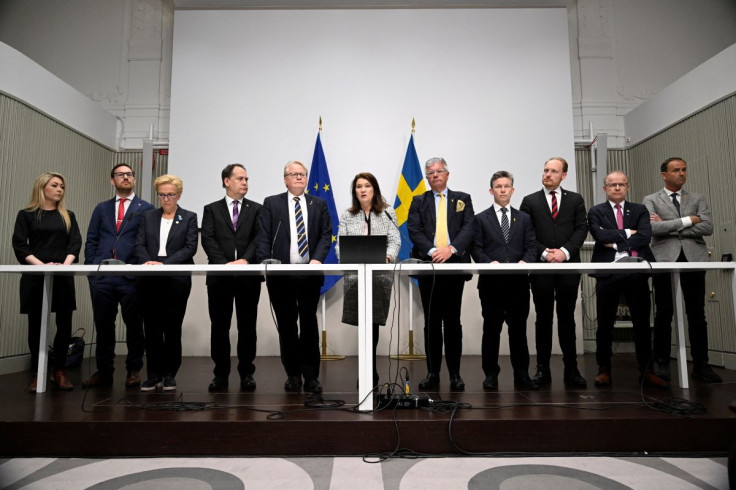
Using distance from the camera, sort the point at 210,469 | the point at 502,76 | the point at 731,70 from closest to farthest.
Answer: the point at 210,469
the point at 731,70
the point at 502,76

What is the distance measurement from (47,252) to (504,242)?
2.86m

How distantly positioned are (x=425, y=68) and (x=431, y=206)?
270 cm

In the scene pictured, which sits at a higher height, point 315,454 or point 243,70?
point 243,70

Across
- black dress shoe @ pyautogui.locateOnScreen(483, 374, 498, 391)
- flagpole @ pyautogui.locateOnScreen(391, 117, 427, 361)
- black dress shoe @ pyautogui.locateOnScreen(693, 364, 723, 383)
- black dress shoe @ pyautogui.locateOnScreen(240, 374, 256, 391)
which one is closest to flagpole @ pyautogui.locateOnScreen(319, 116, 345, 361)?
flagpole @ pyautogui.locateOnScreen(391, 117, 427, 361)

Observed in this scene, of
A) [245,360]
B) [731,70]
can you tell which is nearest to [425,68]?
[731,70]

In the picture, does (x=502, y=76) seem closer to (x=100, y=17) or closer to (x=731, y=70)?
(x=731, y=70)

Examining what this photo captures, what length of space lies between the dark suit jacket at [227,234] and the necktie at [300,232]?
0.26 meters

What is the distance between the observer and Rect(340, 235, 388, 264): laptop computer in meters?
2.38

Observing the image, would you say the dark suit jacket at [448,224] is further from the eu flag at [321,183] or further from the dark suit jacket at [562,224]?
the eu flag at [321,183]

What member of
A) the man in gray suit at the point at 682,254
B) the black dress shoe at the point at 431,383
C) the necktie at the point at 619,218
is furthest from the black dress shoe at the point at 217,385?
the man in gray suit at the point at 682,254

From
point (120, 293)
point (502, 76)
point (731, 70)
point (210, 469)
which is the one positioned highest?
point (502, 76)

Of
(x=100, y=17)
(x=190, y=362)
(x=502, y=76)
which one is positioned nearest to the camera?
(x=190, y=362)

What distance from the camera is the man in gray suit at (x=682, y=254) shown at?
319 cm

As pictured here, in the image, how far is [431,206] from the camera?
118 inches
